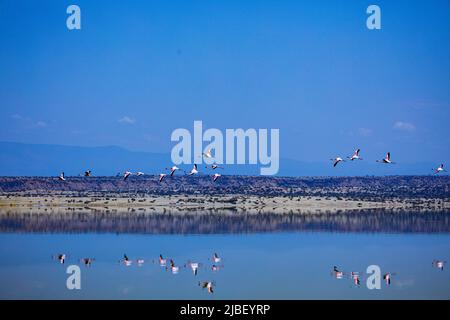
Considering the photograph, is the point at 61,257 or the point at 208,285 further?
the point at 61,257

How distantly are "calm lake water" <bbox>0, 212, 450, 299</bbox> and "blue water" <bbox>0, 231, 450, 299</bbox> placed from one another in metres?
0.03

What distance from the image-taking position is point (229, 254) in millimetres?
25812

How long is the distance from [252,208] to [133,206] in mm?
6074

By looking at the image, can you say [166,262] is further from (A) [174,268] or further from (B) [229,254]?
(B) [229,254]

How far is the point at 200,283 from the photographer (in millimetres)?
20844

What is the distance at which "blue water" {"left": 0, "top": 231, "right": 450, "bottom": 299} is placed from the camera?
1981cm

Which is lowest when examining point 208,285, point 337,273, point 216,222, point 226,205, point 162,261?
point 208,285

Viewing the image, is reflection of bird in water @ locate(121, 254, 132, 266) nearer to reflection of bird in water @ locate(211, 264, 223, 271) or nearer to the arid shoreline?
reflection of bird in water @ locate(211, 264, 223, 271)

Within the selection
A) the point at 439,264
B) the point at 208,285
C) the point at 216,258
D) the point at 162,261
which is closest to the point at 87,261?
the point at 162,261

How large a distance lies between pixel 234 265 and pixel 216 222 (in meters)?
12.4

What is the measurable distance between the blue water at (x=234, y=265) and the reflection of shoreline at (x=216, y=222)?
68.0 inches

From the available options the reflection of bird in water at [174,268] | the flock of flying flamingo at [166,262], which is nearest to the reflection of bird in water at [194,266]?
the flock of flying flamingo at [166,262]

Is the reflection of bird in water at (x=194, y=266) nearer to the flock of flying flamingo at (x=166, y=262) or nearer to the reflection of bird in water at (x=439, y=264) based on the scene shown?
the flock of flying flamingo at (x=166, y=262)
